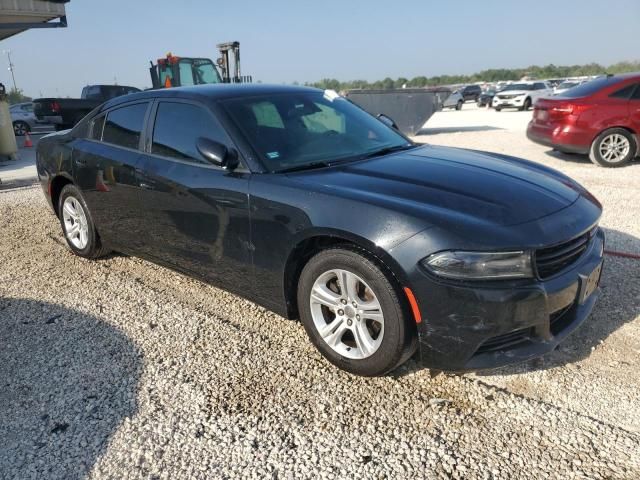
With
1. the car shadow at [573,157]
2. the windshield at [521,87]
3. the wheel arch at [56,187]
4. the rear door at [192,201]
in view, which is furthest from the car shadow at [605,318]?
the windshield at [521,87]

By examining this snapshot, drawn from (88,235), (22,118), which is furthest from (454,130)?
(22,118)

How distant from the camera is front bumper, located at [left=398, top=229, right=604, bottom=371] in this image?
92.2 inches

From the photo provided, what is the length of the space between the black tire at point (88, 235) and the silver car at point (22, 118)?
19.7 metres

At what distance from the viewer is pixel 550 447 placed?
225 centimetres

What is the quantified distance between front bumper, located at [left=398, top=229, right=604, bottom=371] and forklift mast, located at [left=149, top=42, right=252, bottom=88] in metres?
13.8

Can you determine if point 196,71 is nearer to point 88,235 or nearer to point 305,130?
point 88,235

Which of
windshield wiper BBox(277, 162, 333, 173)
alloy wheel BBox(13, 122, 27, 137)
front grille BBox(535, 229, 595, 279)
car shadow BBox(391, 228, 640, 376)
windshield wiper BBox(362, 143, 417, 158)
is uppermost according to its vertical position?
windshield wiper BBox(362, 143, 417, 158)

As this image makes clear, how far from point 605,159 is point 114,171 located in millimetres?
8126

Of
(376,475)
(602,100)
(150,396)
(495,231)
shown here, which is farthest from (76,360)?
(602,100)

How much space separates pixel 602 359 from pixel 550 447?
3.02 feet

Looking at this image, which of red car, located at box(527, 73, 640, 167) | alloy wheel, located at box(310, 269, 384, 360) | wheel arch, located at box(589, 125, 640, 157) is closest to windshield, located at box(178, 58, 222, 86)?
red car, located at box(527, 73, 640, 167)

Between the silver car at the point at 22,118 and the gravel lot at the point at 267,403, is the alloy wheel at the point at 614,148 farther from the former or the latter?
the silver car at the point at 22,118

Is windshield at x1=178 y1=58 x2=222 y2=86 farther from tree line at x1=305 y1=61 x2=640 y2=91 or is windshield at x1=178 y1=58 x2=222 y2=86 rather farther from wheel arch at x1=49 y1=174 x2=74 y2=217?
tree line at x1=305 y1=61 x2=640 y2=91

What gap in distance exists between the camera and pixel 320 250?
2.82 meters
